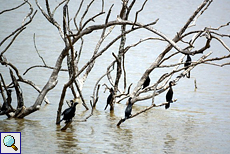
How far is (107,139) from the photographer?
22.6ft

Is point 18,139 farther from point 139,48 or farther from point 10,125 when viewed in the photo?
point 139,48

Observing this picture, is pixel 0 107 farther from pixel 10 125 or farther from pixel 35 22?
pixel 35 22

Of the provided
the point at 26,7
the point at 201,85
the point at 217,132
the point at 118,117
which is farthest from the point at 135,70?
the point at 26,7

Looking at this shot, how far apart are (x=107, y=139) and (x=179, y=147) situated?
101 centimetres

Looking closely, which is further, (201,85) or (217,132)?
(201,85)

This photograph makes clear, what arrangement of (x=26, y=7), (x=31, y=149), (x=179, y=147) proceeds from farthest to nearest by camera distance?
(x=26, y=7) < (x=179, y=147) < (x=31, y=149)

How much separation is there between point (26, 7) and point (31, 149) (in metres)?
15.5

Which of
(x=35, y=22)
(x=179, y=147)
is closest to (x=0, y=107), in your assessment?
(x=179, y=147)

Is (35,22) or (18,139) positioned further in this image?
(35,22)

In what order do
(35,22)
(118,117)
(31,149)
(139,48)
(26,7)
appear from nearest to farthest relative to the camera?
(31,149) < (118,117) < (139,48) < (35,22) < (26,7)

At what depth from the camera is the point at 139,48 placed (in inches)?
622

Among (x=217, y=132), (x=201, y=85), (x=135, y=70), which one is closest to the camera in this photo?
(x=217, y=132)

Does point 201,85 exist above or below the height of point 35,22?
below

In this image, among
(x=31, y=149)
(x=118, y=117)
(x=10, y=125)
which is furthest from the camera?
(x=118, y=117)
